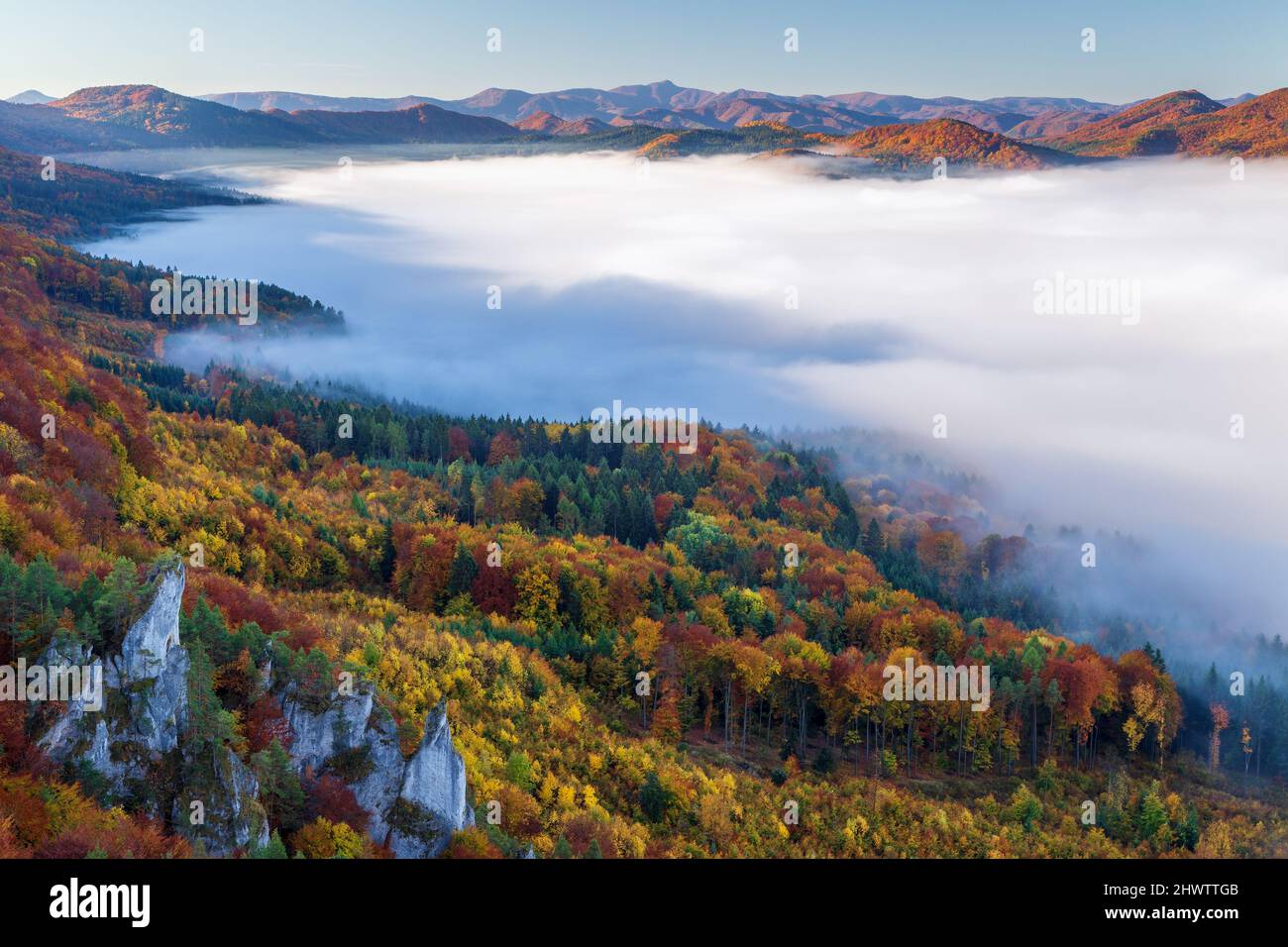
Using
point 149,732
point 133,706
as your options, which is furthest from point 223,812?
point 133,706

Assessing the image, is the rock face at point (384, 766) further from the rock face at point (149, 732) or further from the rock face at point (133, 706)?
the rock face at point (133, 706)

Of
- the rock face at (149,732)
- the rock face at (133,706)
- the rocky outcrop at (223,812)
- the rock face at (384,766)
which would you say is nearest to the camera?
the rock face at (133,706)

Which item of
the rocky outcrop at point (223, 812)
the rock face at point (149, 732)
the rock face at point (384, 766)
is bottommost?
the rock face at point (384, 766)

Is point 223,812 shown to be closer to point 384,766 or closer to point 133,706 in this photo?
point 133,706

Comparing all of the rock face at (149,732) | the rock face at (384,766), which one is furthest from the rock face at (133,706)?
the rock face at (384,766)

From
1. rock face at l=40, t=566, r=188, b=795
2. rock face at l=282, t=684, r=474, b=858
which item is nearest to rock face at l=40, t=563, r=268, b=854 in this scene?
rock face at l=40, t=566, r=188, b=795

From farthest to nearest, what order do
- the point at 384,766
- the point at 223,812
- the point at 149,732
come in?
the point at 384,766 < the point at 149,732 < the point at 223,812

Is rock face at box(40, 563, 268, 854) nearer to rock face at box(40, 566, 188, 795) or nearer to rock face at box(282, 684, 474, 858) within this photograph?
rock face at box(40, 566, 188, 795)

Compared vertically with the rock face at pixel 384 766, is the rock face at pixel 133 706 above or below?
above
